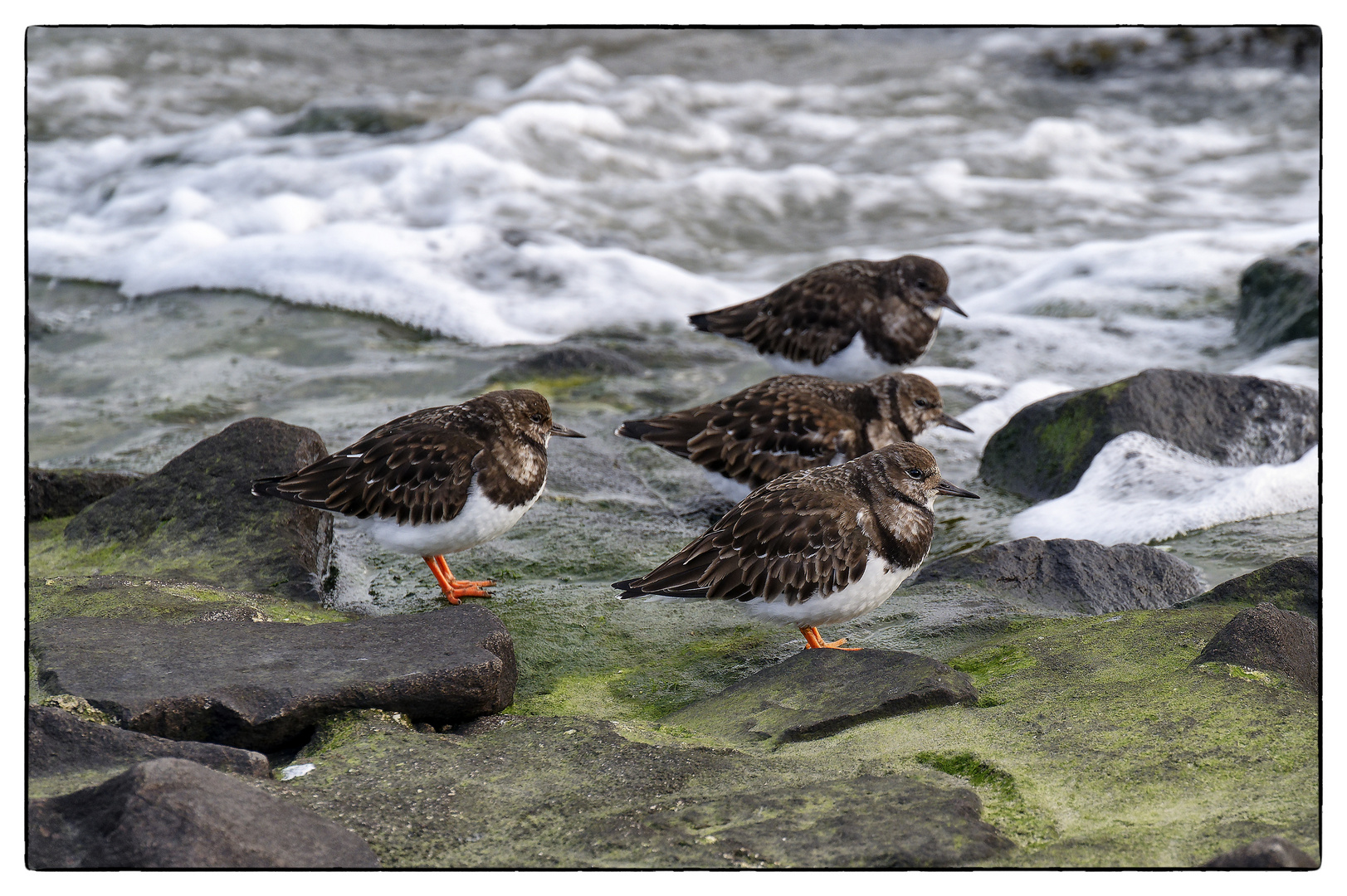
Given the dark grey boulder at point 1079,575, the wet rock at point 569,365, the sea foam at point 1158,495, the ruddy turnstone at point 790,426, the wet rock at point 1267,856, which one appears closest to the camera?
the wet rock at point 1267,856

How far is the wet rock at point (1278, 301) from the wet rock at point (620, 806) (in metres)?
7.20

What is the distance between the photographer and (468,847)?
3.02 m

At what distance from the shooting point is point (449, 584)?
5371mm

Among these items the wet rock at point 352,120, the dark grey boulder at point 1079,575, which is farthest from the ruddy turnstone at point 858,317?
the wet rock at point 352,120

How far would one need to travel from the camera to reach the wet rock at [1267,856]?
268cm

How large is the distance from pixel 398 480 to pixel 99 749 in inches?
81.3

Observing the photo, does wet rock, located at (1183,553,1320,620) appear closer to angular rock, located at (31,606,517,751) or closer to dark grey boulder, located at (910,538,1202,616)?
dark grey boulder, located at (910,538,1202,616)

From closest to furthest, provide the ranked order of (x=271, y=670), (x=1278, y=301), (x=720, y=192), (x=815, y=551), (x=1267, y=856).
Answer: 1. (x=1267, y=856)
2. (x=271, y=670)
3. (x=815, y=551)
4. (x=1278, y=301)
5. (x=720, y=192)

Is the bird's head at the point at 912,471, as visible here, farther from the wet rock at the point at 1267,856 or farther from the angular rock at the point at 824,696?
the wet rock at the point at 1267,856

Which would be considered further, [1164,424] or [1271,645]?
[1164,424]

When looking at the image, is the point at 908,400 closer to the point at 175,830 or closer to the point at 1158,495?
the point at 1158,495

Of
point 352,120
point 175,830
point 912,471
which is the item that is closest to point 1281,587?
point 912,471

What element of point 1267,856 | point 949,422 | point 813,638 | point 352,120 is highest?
point 352,120

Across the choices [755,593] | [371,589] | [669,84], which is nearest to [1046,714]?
[755,593]
